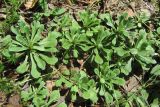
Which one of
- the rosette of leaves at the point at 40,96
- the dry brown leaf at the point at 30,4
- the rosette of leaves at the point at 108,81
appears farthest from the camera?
the dry brown leaf at the point at 30,4

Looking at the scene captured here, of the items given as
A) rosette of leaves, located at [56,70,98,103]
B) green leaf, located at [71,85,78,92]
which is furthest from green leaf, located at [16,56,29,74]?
green leaf, located at [71,85,78,92]

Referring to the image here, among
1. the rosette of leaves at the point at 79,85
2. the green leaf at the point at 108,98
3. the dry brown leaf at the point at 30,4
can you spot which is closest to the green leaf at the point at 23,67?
the rosette of leaves at the point at 79,85

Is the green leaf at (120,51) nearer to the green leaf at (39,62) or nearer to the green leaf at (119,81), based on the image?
the green leaf at (119,81)

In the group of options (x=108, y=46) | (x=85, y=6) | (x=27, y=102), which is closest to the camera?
(x=27, y=102)

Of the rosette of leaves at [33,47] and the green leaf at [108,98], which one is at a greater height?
the rosette of leaves at [33,47]

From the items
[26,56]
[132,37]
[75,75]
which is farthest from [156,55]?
[26,56]

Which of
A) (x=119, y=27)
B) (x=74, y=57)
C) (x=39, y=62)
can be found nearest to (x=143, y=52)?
(x=119, y=27)

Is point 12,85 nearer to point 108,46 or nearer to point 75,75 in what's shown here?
point 75,75

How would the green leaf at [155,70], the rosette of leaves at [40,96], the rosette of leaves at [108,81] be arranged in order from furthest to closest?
1. the green leaf at [155,70]
2. the rosette of leaves at [108,81]
3. the rosette of leaves at [40,96]

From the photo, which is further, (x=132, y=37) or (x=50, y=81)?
(x=132, y=37)
